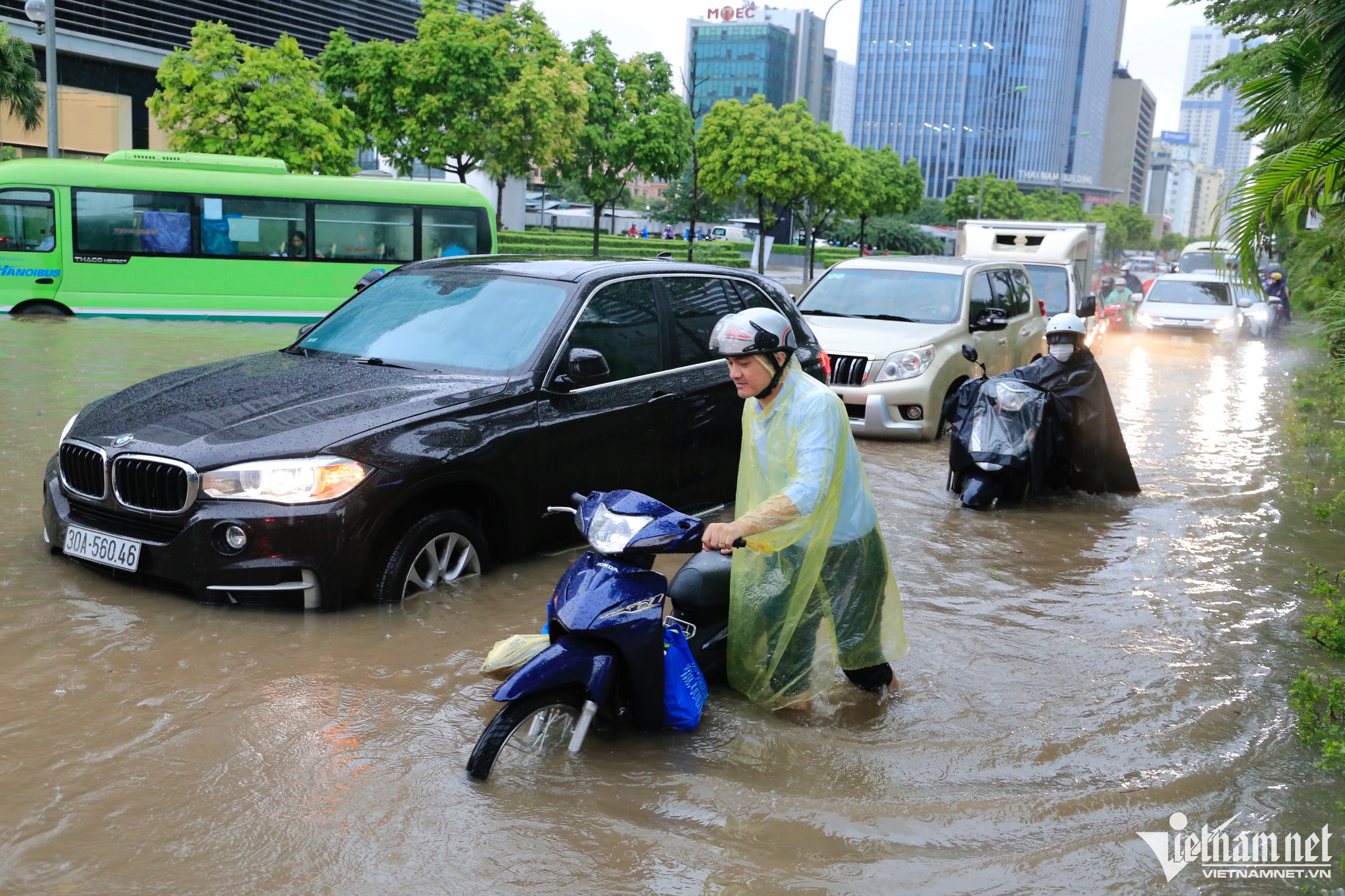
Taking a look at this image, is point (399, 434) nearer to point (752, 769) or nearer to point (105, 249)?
point (752, 769)

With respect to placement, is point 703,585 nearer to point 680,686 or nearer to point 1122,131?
point 680,686

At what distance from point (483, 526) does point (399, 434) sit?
2.56ft

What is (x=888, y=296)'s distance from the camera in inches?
483

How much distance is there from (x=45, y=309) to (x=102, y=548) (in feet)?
51.9

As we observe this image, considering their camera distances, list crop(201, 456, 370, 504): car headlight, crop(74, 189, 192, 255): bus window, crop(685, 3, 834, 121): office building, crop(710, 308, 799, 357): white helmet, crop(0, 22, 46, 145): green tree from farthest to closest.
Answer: crop(685, 3, 834, 121): office building, crop(0, 22, 46, 145): green tree, crop(74, 189, 192, 255): bus window, crop(201, 456, 370, 504): car headlight, crop(710, 308, 799, 357): white helmet

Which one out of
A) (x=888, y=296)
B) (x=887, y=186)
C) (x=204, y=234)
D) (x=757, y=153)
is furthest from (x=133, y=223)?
(x=887, y=186)

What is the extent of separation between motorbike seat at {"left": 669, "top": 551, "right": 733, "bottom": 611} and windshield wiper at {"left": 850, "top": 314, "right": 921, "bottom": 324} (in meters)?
7.78

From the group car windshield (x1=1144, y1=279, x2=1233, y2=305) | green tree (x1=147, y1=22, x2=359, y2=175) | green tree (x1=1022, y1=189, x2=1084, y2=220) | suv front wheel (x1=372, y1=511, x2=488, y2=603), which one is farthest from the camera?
green tree (x1=1022, y1=189, x2=1084, y2=220)

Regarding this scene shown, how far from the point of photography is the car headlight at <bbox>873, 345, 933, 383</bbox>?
36.0 feet

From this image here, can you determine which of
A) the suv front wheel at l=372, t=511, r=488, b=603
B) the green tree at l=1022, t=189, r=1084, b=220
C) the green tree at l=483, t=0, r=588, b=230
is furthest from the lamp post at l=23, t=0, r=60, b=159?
the green tree at l=1022, t=189, r=1084, b=220

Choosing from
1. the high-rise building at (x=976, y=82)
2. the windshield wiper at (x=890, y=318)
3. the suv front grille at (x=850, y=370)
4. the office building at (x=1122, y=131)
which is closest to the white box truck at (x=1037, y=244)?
the windshield wiper at (x=890, y=318)

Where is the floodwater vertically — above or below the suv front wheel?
below

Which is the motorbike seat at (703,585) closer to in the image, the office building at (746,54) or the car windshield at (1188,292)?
the car windshield at (1188,292)

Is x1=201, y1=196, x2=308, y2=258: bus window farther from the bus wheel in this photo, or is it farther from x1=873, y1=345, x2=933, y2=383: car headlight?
x1=873, y1=345, x2=933, y2=383: car headlight
